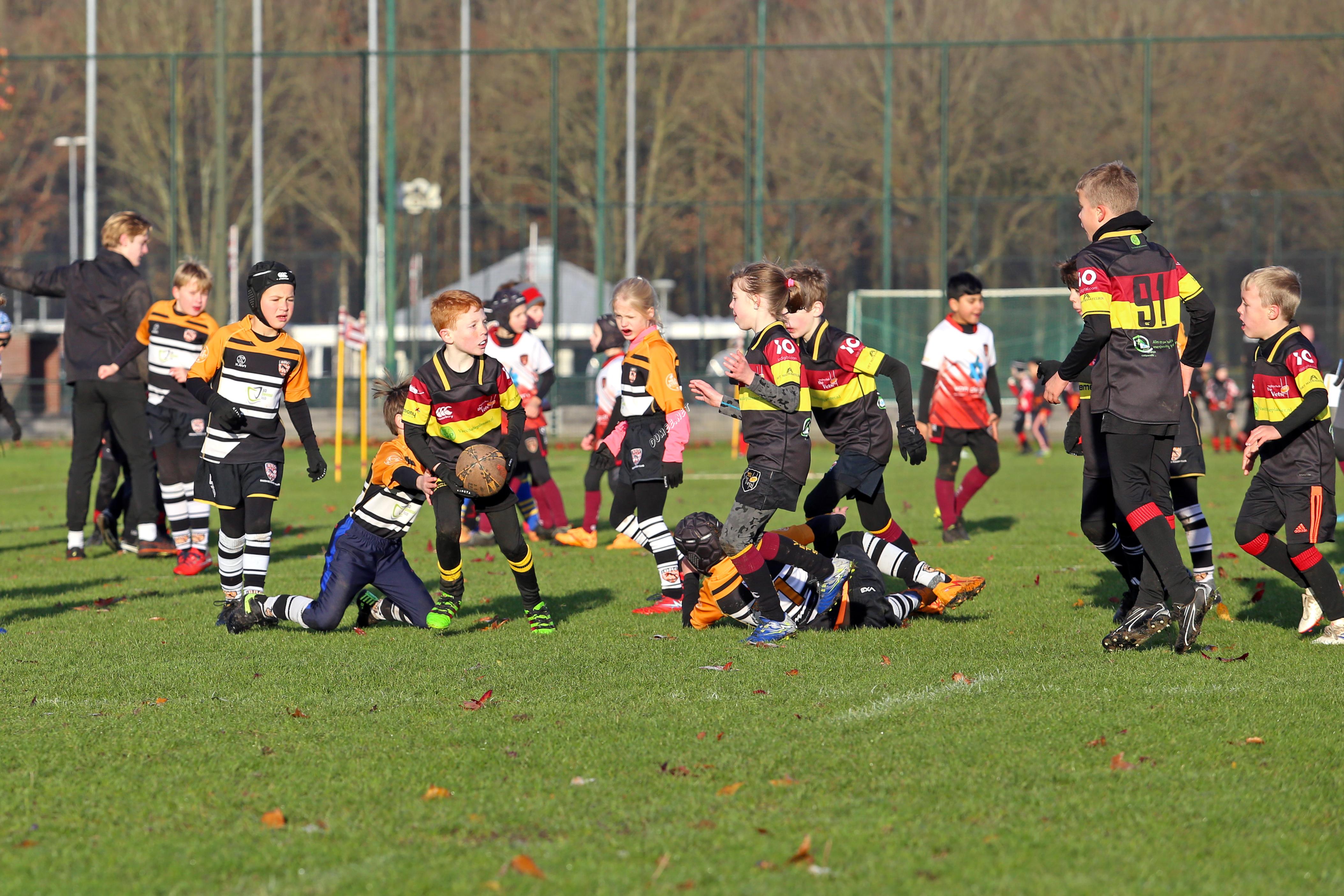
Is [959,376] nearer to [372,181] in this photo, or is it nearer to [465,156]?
[372,181]

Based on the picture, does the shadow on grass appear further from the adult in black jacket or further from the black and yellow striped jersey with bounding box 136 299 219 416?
the adult in black jacket

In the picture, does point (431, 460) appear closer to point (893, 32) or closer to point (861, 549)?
point (861, 549)

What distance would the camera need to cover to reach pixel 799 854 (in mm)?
3807

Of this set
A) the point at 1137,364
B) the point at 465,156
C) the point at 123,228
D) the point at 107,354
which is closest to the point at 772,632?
the point at 1137,364

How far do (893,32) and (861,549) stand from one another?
3841cm

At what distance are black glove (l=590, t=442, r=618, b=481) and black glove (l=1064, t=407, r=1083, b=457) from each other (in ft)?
8.76

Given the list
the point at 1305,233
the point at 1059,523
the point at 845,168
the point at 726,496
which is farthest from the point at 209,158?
the point at 1059,523

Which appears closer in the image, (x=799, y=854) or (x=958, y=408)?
(x=799, y=854)

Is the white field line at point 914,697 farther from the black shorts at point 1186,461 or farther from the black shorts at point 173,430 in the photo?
the black shorts at point 173,430

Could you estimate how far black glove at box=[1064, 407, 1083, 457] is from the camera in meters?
6.96

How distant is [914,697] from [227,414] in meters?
3.88

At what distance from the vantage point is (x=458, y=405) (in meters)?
7.00

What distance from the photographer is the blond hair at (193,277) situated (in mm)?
9523

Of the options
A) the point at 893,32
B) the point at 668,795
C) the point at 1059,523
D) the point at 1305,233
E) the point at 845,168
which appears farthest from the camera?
the point at 893,32
